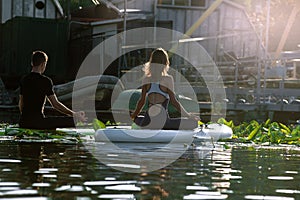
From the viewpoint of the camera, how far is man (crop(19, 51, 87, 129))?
11.9m

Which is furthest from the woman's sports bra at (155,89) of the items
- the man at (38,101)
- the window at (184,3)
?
the window at (184,3)

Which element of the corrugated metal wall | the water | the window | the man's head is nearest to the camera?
the water

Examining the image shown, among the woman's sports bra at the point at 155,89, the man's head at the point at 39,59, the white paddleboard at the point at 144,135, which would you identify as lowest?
the white paddleboard at the point at 144,135

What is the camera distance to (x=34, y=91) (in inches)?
475

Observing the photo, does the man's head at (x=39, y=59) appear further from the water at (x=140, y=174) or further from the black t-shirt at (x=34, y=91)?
the water at (x=140, y=174)

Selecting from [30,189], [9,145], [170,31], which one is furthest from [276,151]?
[170,31]

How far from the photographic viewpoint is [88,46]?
28016 mm

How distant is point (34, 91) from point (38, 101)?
20cm

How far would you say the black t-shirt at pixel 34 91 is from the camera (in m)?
12.0

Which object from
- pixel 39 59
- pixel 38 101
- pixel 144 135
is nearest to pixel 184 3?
pixel 38 101

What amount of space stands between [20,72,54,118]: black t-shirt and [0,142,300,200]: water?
110cm

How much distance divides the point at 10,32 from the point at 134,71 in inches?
221

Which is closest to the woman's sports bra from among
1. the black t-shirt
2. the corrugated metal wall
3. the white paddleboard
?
the white paddleboard

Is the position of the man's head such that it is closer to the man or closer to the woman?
the man
